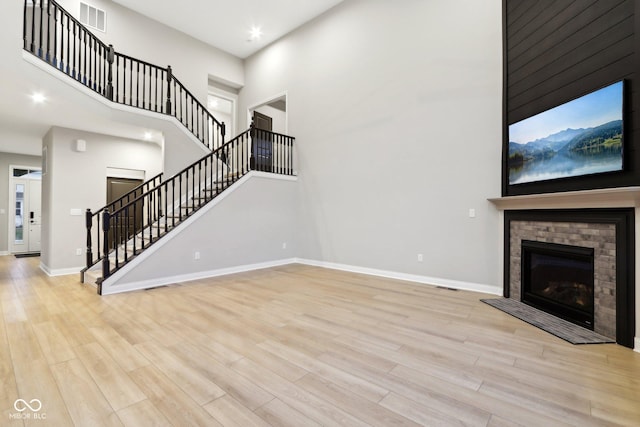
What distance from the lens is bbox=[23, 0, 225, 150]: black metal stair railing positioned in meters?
4.93

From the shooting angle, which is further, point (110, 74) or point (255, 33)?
point (255, 33)

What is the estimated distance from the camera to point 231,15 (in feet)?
21.6

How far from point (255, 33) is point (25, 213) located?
8720 millimetres

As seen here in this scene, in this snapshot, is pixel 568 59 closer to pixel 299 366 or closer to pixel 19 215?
pixel 299 366

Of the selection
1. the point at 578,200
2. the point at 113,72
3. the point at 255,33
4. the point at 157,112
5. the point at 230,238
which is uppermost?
the point at 255,33

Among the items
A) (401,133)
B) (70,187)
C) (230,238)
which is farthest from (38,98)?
(401,133)

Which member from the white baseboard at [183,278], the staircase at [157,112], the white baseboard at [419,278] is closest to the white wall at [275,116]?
the staircase at [157,112]

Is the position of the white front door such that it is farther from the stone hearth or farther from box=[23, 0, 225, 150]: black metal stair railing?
the stone hearth

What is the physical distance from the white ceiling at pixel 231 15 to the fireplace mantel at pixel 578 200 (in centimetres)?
545

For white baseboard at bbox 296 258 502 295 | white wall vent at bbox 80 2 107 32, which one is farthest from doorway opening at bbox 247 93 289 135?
white baseboard at bbox 296 258 502 295

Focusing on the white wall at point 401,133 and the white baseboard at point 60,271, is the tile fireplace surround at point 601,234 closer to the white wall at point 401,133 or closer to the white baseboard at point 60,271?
the white wall at point 401,133

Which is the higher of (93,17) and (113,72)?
(93,17)

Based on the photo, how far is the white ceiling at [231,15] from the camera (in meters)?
6.25

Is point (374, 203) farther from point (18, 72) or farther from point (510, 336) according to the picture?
point (18, 72)
